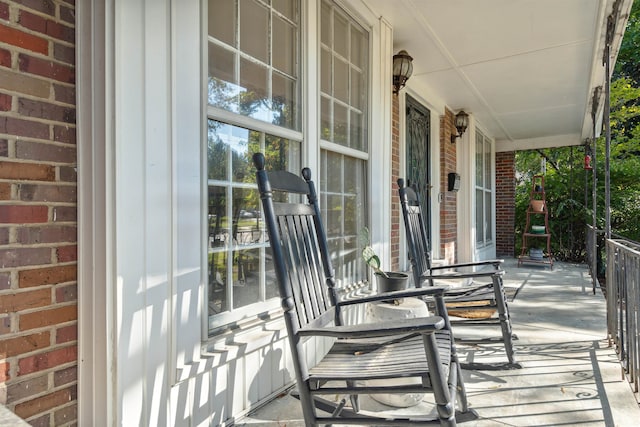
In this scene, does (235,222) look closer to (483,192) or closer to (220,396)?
(220,396)

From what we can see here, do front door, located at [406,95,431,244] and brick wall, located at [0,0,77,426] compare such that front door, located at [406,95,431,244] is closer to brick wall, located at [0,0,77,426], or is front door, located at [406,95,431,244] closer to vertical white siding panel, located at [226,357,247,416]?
vertical white siding panel, located at [226,357,247,416]

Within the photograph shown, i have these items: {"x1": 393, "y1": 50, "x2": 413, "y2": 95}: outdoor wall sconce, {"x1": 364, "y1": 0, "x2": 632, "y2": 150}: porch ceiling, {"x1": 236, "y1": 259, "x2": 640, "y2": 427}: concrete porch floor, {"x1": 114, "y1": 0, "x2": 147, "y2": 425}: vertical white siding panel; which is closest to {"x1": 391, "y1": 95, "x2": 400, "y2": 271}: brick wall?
{"x1": 393, "y1": 50, "x2": 413, "y2": 95}: outdoor wall sconce

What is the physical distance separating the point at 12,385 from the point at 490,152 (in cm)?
A: 814

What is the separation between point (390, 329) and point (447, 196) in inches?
185

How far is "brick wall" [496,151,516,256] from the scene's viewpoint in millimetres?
8461

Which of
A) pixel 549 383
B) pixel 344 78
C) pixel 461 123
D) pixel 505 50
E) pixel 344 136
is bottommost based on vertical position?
pixel 549 383

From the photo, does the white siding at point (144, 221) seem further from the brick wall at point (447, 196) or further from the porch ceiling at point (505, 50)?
the brick wall at point (447, 196)

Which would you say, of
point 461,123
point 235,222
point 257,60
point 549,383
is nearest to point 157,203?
point 235,222

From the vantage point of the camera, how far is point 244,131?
1.91m

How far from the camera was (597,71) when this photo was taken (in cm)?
404

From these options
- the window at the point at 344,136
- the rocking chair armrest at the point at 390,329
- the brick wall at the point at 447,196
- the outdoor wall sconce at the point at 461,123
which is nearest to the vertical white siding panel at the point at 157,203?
the rocking chair armrest at the point at 390,329

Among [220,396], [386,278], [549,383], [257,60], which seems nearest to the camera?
[220,396]

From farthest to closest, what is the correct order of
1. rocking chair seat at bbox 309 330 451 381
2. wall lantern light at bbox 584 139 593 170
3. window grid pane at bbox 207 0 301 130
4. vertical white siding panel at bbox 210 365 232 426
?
wall lantern light at bbox 584 139 593 170 < window grid pane at bbox 207 0 301 130 < vertical white siding panel at bbox 210 365 232 426 < rocking chair seat at bbox 309 330 451 381

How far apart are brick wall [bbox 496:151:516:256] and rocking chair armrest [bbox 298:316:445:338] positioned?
8.21 metres
